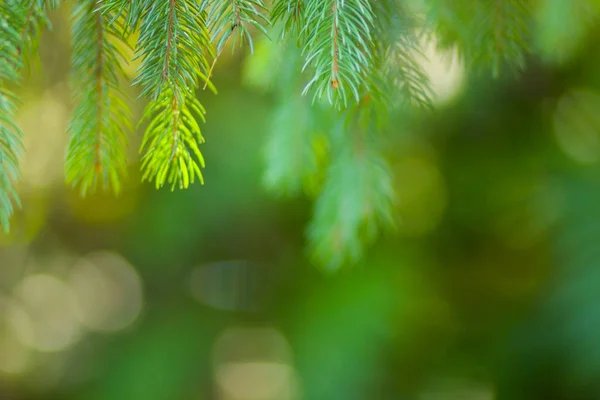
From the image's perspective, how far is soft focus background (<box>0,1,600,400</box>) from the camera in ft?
7.60

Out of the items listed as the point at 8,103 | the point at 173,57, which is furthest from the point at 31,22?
the point at 173,57

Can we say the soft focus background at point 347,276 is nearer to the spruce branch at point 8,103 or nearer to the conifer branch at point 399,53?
the conifer branch at point 399,53

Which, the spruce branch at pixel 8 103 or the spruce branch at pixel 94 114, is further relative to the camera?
the spruce branch at pixel 94 114

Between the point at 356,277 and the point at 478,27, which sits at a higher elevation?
the point at 478,27

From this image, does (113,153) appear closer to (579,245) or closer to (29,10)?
(29,10)

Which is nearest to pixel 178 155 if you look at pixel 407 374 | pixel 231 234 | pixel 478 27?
pixel 478 27

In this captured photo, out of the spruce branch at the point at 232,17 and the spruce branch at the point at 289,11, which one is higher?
the spruce branch at the point at 289,11

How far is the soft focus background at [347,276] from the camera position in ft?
7.60

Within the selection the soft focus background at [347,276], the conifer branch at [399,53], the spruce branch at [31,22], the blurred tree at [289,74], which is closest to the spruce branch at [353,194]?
the blurred tree at [289,74]

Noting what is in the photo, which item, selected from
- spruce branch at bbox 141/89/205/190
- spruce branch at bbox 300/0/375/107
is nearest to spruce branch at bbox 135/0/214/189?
spruce branch at bbox 141/89/205/190

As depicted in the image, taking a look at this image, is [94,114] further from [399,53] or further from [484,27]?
[484,27]

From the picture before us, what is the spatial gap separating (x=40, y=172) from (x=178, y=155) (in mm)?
1484

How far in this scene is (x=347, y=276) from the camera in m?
2.48

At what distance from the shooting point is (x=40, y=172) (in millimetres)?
1823
